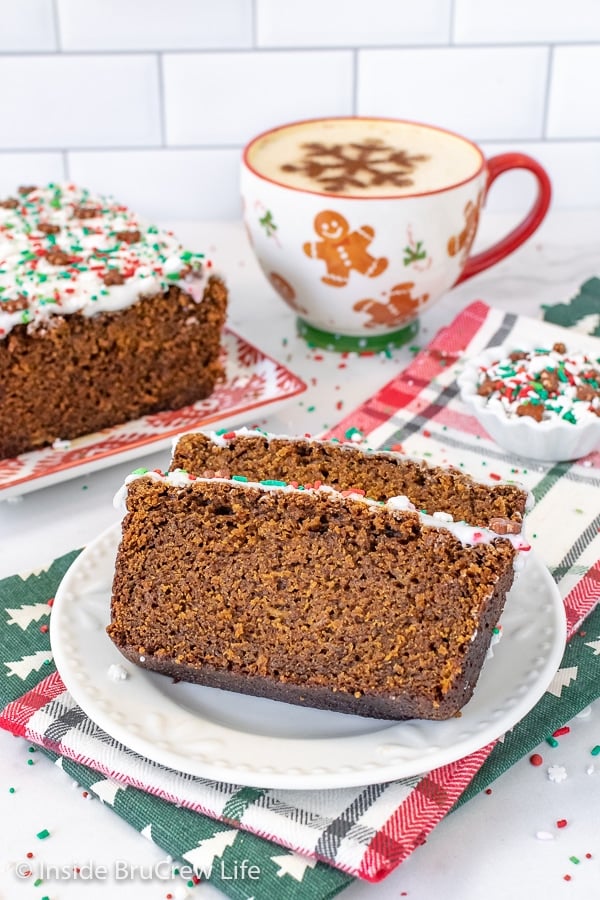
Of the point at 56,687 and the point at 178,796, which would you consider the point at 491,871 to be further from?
the point at 56,687

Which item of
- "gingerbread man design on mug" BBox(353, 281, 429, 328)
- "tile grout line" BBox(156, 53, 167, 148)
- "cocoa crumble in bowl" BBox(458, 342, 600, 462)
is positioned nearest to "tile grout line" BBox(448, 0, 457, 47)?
"tile grout line" BBox(156, 53, 167, 148)

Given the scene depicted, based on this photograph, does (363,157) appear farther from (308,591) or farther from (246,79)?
(308,591)

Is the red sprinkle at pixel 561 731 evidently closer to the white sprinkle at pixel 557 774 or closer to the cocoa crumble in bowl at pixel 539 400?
the white sprinkle at pixel 557 774

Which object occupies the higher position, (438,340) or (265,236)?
(265,236)

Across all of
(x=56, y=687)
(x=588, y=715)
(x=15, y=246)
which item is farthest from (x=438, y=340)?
(x=56, y=687)

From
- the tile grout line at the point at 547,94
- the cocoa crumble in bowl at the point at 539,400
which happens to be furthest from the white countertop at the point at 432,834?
the tile grout line at the point at 547,94

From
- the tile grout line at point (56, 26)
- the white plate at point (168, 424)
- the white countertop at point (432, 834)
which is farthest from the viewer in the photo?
the tile grout line at point (56, 26)
